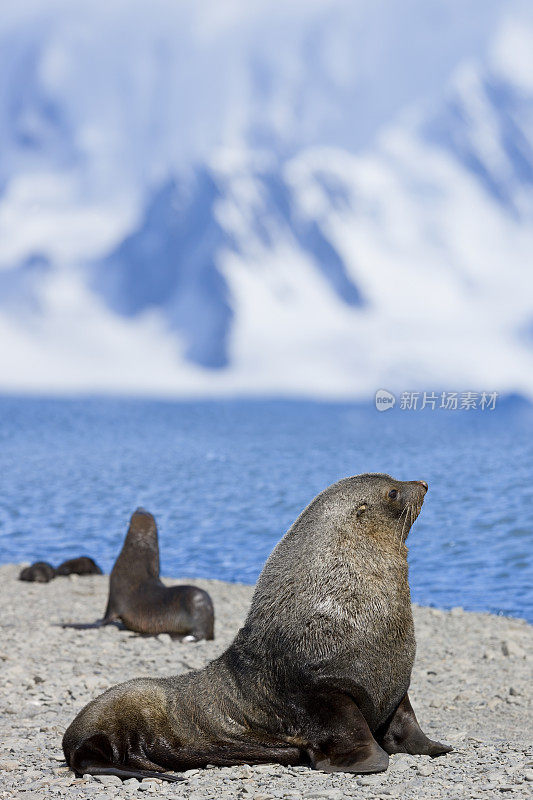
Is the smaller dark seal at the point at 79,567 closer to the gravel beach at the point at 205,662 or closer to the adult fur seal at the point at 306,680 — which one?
the gravel beach at the point at 205,662

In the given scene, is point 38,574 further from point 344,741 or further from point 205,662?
point 344,741

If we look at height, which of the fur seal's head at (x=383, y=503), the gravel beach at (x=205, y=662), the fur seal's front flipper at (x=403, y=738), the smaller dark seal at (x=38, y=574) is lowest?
the smaller dark seal at (x=38, y=574)

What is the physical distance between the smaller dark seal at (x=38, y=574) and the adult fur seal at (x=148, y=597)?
3842 millimetres

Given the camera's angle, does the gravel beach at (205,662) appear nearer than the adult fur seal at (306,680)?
Yes

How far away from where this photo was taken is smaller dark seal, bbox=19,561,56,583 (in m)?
16.0

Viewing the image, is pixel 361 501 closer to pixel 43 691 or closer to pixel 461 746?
pixel 461 746

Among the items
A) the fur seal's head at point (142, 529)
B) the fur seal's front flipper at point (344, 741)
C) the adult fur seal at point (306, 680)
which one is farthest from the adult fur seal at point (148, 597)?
the fur seal's front flipper at point (344, 741)

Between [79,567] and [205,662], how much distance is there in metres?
7.45

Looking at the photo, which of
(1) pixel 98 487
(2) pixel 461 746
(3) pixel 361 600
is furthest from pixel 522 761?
(1) pixel 98 487

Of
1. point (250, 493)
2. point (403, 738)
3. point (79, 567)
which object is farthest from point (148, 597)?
point (250, 493)

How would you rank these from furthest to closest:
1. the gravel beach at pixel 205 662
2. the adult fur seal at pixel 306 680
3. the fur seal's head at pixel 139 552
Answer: the fur seal's head at pixel 139 552, the adult fur seal at pixel 306 680, the gravel beach at pixel 205 662

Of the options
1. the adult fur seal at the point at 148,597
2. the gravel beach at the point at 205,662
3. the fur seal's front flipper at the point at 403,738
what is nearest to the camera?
the gravel beach at the point at 205,662

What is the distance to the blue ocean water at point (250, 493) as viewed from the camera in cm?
1823

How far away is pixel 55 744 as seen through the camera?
6969mm
